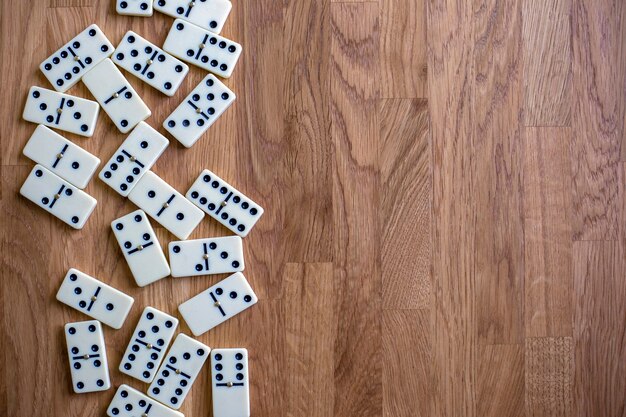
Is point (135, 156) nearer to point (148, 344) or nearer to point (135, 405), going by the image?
point (148, 344)

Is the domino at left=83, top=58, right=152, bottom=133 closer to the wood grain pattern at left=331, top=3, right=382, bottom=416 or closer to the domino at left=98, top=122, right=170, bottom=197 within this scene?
the domino at left=98, top=122, right=170, bottom=197

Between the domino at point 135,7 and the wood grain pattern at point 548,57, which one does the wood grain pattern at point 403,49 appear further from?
the domino at point 135,7

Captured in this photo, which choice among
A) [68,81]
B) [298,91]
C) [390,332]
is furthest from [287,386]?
[68,81]

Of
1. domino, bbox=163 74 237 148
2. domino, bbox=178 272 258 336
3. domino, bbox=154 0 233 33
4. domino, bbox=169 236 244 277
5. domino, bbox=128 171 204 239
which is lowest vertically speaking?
domino, bbox=178 272 258 336

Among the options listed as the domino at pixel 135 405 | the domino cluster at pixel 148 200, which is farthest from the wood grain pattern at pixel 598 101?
the domino at pixel 135 405

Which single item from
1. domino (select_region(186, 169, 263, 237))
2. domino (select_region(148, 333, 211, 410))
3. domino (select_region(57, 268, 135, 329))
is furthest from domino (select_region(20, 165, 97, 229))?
domino (select_region(148, 333, 211, 410))

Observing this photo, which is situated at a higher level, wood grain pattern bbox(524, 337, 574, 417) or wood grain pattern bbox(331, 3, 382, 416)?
wood grain pattern bbox(331, 3, 382, 416)

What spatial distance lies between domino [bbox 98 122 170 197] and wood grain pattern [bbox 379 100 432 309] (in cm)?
46

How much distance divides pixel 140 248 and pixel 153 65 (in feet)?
1.21

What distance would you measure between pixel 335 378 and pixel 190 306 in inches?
12.9

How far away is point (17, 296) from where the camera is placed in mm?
1795

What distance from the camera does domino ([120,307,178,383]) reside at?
5.81 ft

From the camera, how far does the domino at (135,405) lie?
69.7 inches

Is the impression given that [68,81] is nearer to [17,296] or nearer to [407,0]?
[17,296]
